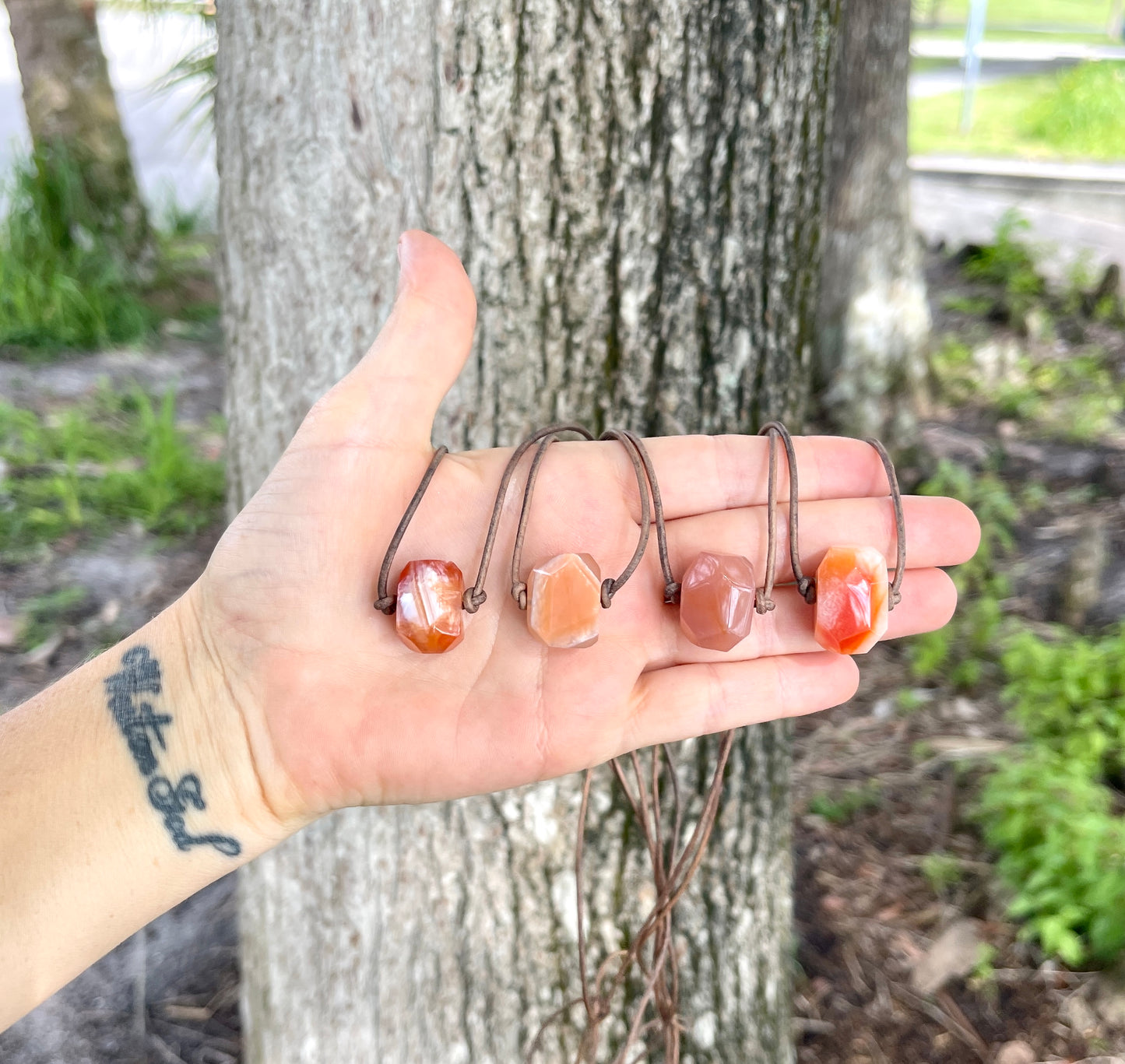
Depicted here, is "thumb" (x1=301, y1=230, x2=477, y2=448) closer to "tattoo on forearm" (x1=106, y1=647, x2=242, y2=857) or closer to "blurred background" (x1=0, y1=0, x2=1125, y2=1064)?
"tattoo on forearm" (x1=106, y1=647, x2=242, y2=857)

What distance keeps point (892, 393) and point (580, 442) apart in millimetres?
2850

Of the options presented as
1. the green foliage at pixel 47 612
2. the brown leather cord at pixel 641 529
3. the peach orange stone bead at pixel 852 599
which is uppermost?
the brown leather cord at pixel 641 529

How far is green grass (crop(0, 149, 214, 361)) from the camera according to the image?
4684 millimetres

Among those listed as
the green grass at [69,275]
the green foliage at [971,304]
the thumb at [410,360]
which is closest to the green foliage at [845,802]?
the thumb at [410,360]

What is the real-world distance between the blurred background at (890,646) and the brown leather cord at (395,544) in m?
0.85

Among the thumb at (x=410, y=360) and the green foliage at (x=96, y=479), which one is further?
the green foliage at (x=96, y=479)

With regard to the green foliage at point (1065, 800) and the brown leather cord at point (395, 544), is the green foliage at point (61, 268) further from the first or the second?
the green foliage at point (1065, 800)

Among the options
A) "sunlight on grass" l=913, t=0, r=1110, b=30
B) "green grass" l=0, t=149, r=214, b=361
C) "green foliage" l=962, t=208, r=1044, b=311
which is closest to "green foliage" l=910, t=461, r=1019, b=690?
"green foliage" l=962, t=208, r=1044, b=311

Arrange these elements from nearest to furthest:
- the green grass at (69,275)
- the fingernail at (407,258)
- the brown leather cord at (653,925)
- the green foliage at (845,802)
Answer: the fingernail at (407,258) → the brown leather cord at (653,925) → the green foliage at (845,802) → the green grass at (69,275)

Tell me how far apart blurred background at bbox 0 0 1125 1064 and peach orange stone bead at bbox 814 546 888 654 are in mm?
975

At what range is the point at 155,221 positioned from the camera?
6.44 meters

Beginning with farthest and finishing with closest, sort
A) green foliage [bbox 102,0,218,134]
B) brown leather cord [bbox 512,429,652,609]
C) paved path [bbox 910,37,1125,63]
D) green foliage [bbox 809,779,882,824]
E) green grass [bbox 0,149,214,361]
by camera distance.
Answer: paved path [bbox 910,37,1125,63] → green grass [bbox 0,149,214,361] → green foliage [bbox 102,0,218,134] → green foliage [bbox 809,779,882,824] → brown leather cord [bbox 512,429,652,609]

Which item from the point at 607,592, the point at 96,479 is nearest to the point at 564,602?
the point at 607,592

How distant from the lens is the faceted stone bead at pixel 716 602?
133 cm
